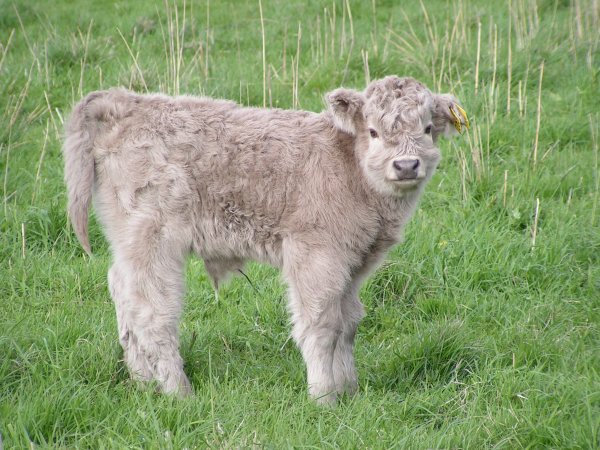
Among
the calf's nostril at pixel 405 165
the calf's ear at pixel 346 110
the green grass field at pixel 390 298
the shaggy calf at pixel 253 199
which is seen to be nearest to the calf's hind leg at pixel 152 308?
the shaggy calf at pixel 253 199

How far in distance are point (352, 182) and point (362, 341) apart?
3.86 ft

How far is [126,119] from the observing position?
4703 millimetres

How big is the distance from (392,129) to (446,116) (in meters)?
0.50

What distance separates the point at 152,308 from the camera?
177 inches

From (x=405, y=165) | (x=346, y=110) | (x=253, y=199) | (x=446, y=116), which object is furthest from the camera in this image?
(x=446, y=116)

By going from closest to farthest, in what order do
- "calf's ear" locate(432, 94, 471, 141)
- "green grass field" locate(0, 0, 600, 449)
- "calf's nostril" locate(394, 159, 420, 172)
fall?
"green grass field" locate(0, 0, 600, 449)
"calf's nostril" locate(394, 159, 420, 172)
"calf's ear" locate(432, 94, 471, 141)

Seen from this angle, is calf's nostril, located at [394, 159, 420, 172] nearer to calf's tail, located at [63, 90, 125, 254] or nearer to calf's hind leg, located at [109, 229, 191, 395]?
calf's hind leg, located at [109, 229, 191, 395]

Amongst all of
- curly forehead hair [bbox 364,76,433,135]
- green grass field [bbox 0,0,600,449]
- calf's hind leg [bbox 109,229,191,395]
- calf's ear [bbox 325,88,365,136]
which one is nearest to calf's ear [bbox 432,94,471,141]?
curly forehead hair [bbox 364,76,433,135]

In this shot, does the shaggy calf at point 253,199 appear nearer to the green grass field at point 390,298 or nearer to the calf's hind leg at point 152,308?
the calf's hind leg at point 152,308

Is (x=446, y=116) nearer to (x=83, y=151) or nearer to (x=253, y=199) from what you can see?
(x=253, y=199)

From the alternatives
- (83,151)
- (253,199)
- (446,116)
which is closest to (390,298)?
(446,116)

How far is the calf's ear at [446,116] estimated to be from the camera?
487 cm

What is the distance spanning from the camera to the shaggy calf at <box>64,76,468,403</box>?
447 cm

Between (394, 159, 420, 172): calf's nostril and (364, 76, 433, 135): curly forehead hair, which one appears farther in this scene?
(364, 76, 433, 135): curly forehead hair
